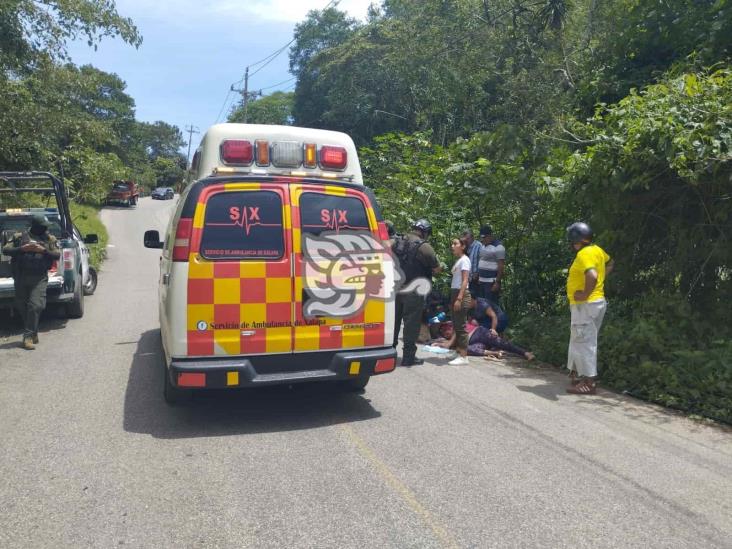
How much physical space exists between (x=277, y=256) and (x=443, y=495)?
92.2 inches

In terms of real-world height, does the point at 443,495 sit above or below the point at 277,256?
below

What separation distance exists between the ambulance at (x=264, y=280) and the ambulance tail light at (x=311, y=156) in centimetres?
14

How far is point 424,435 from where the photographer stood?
203 inches

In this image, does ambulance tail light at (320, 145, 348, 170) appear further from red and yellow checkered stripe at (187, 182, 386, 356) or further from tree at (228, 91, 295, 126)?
tree at (228, 91, 295, 126)

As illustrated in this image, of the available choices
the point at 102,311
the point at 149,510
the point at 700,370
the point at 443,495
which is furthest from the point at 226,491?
the point at 102,311

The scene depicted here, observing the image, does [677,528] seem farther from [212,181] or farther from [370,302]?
[212,181]

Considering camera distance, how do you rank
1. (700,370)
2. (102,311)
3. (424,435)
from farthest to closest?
1. (102,311)
2. (700,370)
3. (424,435)

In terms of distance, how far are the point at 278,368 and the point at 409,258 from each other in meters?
3.27

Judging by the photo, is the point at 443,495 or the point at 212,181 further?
the point at 212,181

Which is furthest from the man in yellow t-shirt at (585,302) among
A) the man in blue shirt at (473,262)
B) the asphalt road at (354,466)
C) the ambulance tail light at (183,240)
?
the ambulance tail light at (183,240)

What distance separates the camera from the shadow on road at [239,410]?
5.25 m

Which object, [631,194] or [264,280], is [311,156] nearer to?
[264,280]

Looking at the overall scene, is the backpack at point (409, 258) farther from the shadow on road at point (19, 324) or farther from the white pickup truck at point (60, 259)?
the shadow on road at point (19, 324)

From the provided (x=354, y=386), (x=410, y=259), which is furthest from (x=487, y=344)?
(x=354, y=386)
